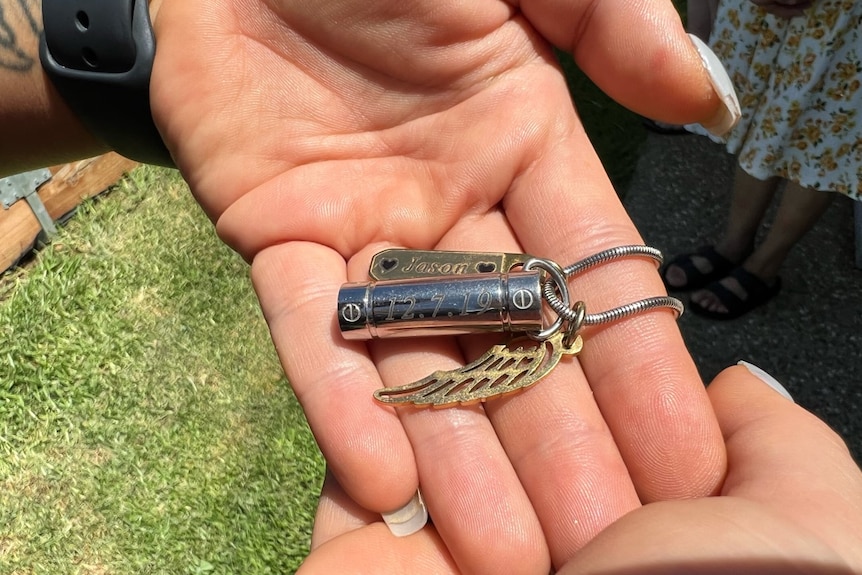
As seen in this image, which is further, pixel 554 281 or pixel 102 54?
pixel 102 54

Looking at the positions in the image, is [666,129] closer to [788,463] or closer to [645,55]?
[645,55]

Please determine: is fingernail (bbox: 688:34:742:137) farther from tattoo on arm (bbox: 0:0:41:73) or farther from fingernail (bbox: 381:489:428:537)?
tattoo on arm (bbox: 0:0:41:73)

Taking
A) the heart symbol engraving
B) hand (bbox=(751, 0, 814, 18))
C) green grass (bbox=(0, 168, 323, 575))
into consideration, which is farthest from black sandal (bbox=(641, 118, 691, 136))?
the heart symbol engraving

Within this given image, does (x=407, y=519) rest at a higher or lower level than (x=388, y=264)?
lower

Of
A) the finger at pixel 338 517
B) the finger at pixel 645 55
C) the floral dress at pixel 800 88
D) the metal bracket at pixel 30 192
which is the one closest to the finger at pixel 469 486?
the finger at pixel 338 517

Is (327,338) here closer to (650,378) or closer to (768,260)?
(650,378)

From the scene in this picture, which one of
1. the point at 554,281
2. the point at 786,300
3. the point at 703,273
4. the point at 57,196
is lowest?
the point at 786,300

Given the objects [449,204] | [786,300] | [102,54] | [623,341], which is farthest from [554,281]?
[786,300]
